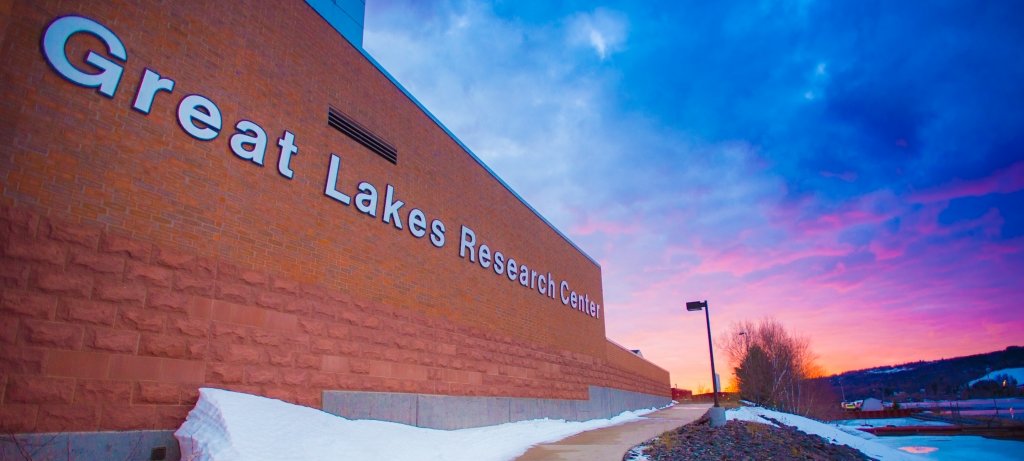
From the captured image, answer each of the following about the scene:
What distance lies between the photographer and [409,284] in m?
11.1

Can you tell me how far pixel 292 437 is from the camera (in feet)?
22.0

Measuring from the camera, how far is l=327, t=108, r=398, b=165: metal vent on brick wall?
9930 millimetres

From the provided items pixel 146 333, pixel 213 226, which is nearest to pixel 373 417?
pixel 146 333

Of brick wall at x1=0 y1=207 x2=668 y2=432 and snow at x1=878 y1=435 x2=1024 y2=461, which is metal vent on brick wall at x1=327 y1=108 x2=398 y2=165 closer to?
brick wall at x1=0 y1=207 x2=668 y2=432

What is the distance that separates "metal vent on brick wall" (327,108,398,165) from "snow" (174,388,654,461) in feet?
16.9

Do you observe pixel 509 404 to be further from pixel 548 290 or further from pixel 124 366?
pixel 124 366

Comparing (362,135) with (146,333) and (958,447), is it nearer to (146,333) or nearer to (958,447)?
(146,333)

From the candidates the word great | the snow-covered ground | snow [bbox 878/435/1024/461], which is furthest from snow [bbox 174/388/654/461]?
snow [bbox 878/435/1024/461]

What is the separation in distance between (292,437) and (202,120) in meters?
4.58

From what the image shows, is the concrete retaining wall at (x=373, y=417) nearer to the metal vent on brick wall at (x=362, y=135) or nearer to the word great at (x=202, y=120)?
the word great at (x=202, y=120)

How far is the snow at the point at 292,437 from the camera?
604 centimetres

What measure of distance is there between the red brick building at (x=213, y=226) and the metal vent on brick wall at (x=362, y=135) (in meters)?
0.04

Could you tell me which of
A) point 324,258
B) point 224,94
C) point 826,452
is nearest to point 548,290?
point 826,452

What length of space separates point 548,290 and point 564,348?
2.40 m
